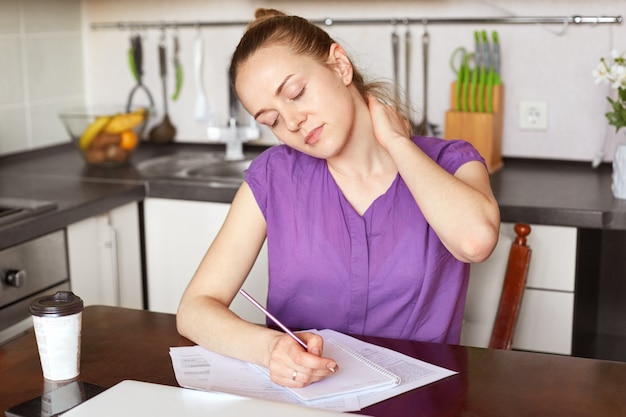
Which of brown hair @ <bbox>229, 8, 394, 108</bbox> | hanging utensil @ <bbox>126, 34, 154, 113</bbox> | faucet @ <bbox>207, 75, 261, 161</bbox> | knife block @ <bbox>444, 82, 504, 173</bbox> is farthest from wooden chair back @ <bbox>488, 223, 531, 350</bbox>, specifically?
hanging utensil @ <bbox>126, 34, 154, 113</bbox>

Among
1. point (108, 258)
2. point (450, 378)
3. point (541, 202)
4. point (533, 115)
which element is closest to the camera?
point (450, 378)

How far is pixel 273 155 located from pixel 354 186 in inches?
7.0

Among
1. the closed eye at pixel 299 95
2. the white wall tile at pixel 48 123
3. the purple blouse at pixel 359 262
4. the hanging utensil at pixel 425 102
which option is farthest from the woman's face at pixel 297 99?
the white wall tile at pixel 48 123

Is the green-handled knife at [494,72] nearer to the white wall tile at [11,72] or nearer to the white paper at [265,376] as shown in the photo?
the white paper at [265,376]

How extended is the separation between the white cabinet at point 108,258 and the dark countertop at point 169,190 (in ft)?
0.18

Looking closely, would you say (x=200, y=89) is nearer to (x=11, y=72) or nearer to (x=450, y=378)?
(x=11, y=72)

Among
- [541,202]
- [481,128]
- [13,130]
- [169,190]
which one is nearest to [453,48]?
[481,128]

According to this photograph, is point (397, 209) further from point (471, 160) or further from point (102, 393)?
point (102, 393)

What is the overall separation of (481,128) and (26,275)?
1.32 meters

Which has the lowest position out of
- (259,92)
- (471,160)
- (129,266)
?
(129,266)

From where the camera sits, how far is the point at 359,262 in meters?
1.62

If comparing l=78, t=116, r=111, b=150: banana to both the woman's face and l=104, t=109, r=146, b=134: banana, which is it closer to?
l=104, t=109, r=146, b=134: banana

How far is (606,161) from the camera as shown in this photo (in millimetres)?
2600

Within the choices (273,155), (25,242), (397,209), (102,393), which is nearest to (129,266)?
(25,242)
